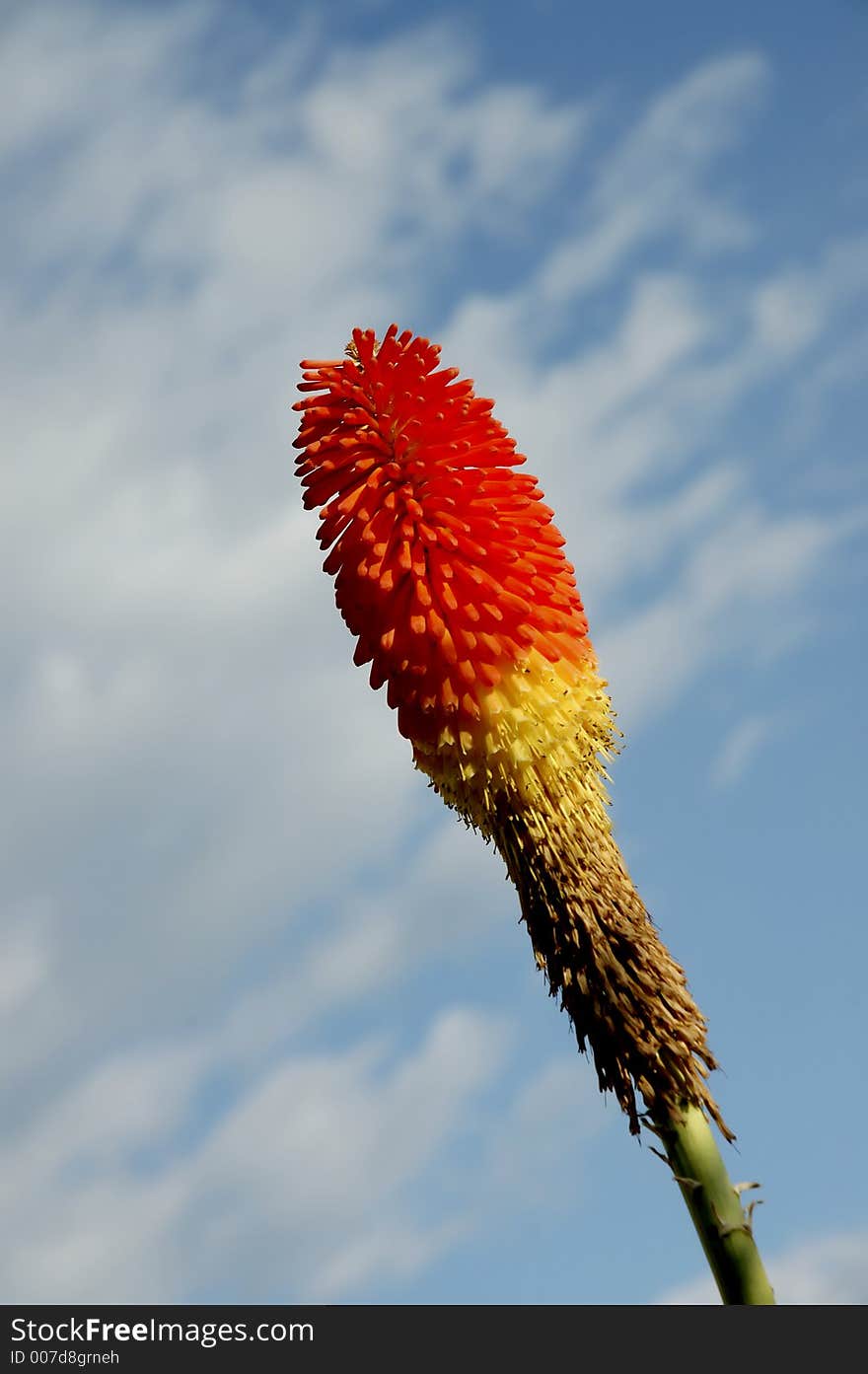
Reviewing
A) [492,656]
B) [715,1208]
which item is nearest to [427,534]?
[492,656]

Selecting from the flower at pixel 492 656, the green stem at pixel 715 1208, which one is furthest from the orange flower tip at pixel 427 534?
the green stem at pixel 715 1208

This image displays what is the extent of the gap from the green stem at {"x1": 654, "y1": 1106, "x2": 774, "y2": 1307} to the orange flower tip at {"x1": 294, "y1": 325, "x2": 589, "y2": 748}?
260cm

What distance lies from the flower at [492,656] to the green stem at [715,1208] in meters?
0.14

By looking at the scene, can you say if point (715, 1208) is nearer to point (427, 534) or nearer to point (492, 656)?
point (492, 656)

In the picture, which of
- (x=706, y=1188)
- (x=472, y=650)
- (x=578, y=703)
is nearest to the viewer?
(x=706, y=1188)

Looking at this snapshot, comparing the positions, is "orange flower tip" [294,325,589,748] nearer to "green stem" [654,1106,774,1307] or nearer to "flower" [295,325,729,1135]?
"flower" [295,325,729,1135]

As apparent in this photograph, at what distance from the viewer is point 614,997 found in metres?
7.67

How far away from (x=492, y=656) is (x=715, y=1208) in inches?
131

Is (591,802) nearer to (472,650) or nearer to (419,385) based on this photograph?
(472,650)

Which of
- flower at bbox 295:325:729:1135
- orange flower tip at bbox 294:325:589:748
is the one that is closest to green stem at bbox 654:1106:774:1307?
flower at bbox 295:325:729:1135

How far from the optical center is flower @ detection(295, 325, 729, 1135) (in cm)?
768

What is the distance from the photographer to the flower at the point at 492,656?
7684 mm

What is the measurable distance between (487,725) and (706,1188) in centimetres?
286
